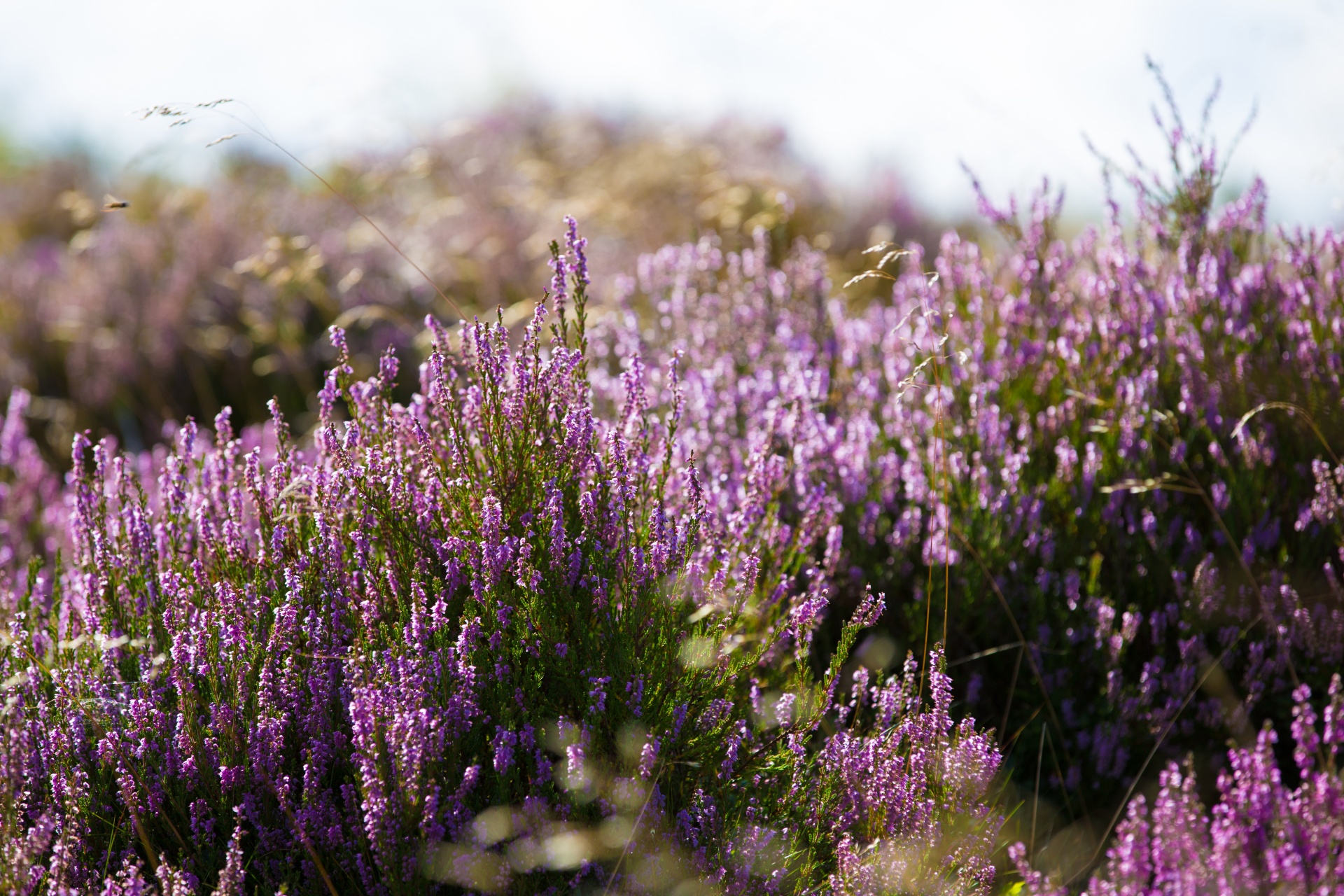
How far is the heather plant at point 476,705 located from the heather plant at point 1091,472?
38 cm

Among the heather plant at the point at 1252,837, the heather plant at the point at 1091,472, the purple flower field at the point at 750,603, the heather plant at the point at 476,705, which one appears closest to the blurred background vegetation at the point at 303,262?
the heather plant at the point at 1091,472

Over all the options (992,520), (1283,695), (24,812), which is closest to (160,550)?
(24,812)

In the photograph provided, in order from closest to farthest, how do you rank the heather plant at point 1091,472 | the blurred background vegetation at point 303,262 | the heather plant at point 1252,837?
the heather plant at point 1252,837, the heather plant at point 1091,472, the blurred background vegetation at point 303,262

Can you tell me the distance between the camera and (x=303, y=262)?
175 inches

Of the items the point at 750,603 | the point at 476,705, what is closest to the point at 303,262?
the point at 750,603

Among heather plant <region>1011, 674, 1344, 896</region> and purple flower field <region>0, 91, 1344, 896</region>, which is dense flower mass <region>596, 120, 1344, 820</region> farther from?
heather plant <region>1011, 674, 1344, 896</region>

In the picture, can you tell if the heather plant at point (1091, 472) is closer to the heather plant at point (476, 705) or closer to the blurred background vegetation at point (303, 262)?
the heather plant at point (476, 705)

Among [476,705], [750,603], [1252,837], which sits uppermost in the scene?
[750,603]

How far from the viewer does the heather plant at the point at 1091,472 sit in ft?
8.09

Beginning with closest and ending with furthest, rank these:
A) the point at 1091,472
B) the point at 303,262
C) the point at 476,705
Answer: the point at 476,705
the point at 1091,472
the point at 303,262

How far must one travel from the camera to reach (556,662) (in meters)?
1.83

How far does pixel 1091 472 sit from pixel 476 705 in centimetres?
182

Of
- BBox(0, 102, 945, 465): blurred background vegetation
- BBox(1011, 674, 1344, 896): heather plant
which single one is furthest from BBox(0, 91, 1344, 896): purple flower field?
BBox(0, 102, 945, 465): blurred background vegetation

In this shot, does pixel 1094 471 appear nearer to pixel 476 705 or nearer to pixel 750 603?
pixel 750 603
